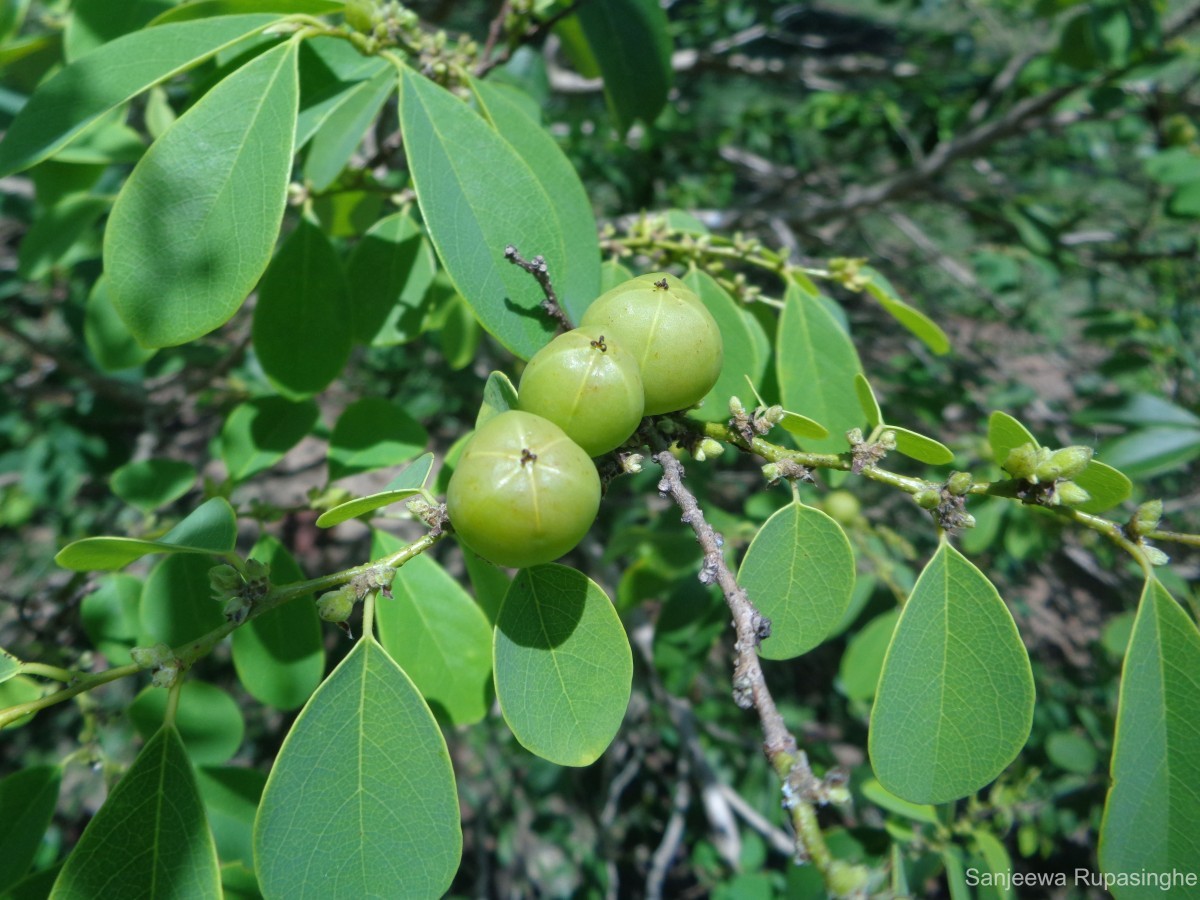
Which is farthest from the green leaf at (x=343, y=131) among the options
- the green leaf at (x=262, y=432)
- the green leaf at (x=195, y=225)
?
the green leaf at (x=262, y=432)

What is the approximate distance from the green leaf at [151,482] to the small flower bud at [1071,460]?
2.14 m

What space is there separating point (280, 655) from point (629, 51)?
1901 millimetres

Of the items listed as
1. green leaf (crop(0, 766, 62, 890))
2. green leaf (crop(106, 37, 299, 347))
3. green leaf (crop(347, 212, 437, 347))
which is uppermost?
green leaf (crop(106, 37, 299, 347))

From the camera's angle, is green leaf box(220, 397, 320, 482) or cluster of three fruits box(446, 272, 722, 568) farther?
green leaf box(220, 397, 320, 482)

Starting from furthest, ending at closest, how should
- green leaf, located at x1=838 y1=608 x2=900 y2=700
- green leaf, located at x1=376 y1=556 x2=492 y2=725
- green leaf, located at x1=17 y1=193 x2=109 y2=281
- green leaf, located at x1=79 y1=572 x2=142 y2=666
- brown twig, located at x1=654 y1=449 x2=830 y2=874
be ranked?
green leaf, located at x1=838 y1=608 x2=900 y2=700, green leaf, located at x1=17 y1=193 x2=109 y2=281, green leaf, located at x1=79 y1=572 x2=142 y2=666, green leaf, located at x1=376 y1=556 x2=492 y2=725, brown twig, located at x1=654 y1=449 x2=830 y2=874

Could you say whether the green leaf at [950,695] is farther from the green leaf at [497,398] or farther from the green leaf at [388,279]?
the green leaf at [388,279]

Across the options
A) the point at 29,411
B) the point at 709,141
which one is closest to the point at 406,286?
the point at 29,411

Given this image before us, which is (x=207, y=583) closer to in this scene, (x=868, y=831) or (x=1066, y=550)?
(x=868, y=831)

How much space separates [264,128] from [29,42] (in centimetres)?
129

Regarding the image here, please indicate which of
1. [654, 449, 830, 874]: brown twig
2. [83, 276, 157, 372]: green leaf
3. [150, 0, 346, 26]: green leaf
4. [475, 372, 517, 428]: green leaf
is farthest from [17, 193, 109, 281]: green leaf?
[654, 449, 830, 874]: brown twig

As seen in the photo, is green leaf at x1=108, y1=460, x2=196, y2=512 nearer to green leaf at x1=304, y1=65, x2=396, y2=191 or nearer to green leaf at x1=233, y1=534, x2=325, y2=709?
green leaf at x1=233, y1=534, x2=325, y2=709

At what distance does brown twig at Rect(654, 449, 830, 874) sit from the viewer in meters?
0.88

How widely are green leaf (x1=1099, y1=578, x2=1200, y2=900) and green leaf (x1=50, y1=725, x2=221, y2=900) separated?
1408mm

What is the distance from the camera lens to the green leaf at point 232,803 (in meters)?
1.69
